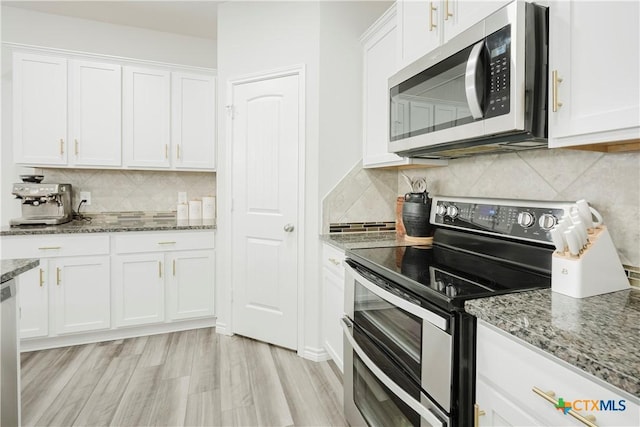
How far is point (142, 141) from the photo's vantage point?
304 centimetres

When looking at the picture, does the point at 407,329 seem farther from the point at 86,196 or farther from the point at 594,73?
the point at 86,196

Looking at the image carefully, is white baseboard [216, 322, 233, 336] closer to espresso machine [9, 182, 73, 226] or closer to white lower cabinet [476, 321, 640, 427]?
espresso machine [9, 182, 73, 226]

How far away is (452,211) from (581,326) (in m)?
1.15

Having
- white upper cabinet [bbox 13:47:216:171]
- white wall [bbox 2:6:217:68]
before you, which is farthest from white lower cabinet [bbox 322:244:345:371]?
white wall [bbox 2:6:217:68]

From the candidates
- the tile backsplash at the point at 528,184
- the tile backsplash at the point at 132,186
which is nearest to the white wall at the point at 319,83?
the tile backsplash at the point at 528,184

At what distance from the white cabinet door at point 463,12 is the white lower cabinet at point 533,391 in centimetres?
108

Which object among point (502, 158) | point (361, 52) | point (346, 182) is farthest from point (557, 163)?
point (361, 52)

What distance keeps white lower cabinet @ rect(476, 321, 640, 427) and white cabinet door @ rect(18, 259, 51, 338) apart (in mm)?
2934

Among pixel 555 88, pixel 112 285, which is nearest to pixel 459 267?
pixel 555 88

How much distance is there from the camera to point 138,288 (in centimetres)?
282

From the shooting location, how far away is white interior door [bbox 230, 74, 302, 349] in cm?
254

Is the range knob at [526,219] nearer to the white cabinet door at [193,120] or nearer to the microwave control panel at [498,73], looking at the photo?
the microwave control panel at [498,73]

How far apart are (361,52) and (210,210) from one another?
190cm

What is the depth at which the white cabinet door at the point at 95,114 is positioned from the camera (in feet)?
9.36
